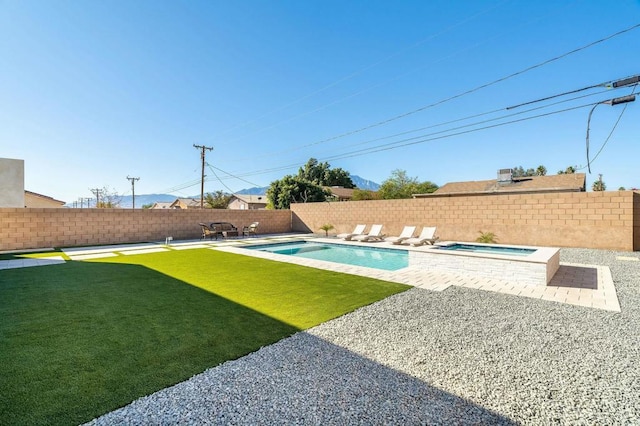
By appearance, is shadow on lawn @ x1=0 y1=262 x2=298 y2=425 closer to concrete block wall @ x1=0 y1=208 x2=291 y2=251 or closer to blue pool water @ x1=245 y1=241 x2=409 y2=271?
blue pool water @ x1=245 y1=241 x2=409 y2=271

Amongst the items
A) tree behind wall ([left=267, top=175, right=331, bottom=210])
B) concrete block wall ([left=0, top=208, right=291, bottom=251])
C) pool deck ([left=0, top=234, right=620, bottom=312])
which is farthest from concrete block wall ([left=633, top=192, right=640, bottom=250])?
tree behind wall ([left=267, top=175, right=331, bottom=210])

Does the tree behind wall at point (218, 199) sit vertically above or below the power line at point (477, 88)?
below

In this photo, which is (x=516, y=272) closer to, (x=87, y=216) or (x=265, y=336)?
(x=265, y=336)

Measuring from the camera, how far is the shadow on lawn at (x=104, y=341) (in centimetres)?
224

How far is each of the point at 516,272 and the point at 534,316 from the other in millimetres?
2188

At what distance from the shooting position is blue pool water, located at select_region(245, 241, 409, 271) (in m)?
9.56

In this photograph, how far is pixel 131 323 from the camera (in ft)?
12.6

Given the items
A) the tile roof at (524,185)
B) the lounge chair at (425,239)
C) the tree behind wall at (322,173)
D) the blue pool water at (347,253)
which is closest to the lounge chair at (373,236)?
the blue pool water at (347,253)

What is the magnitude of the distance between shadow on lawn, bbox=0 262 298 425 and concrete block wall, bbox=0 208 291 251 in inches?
316

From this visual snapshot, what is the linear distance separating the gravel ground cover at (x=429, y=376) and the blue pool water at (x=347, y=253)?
15.8 feet

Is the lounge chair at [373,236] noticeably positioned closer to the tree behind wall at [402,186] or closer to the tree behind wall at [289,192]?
the tree behind wall at [289,192]

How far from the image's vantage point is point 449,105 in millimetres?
15398

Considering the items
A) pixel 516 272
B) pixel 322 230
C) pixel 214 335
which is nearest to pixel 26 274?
pixel 214 335

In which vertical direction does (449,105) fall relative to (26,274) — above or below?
above
